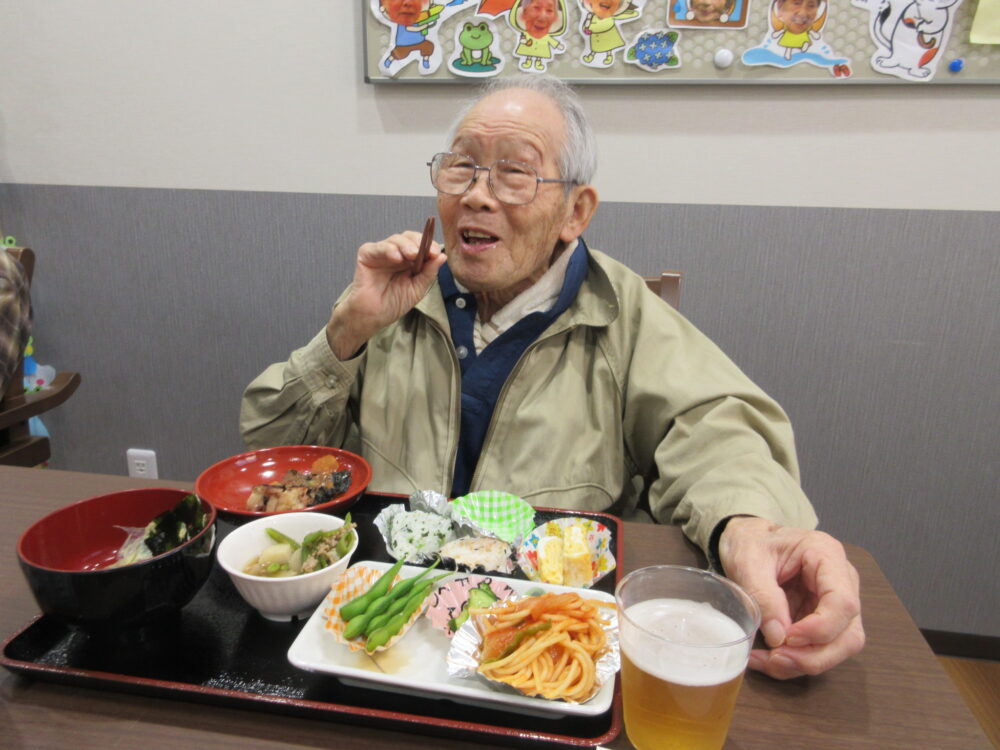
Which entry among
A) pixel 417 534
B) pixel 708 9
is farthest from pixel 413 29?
pixel 417 534

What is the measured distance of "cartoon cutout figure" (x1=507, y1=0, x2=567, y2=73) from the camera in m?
1.85

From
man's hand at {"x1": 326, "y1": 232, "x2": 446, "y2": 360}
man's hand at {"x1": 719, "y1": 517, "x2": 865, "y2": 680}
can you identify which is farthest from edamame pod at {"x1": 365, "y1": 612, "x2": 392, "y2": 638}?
man's hand at {"x1": 326, "y1": 232, "x2": 446, "y2": 360}

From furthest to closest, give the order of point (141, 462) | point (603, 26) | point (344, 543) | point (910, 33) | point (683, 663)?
point (141, 462)
point (603, 26)
point (910, 33)
point (344, 543)
point (683, 663)

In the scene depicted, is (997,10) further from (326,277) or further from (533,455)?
(326,277)

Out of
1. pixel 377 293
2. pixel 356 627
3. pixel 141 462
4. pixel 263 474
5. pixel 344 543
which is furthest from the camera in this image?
pixel 141 462

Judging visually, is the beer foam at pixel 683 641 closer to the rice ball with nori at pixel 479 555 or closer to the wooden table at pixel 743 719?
the wooden table at pixel 743 719

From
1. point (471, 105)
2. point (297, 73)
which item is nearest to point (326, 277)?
point (297, 73)

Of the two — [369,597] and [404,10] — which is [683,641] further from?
[404,10]

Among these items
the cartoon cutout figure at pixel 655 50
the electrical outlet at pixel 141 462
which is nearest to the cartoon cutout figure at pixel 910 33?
the cartoon cutout figure at pixel 655 50

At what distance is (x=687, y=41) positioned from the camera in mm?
1826

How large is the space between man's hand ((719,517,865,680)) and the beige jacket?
0.33 meters

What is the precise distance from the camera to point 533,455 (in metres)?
1.30

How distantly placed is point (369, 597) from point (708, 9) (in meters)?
1.78

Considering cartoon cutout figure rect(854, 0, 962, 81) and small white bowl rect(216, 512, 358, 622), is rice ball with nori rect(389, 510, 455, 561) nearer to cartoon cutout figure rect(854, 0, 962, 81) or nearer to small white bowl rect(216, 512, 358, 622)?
small white bowl rect(216, 512, 358, 622)
